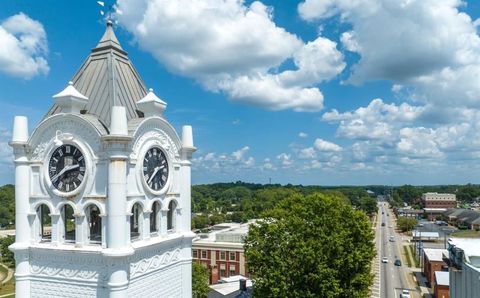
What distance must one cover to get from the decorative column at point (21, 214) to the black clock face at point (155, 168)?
14.2 feet

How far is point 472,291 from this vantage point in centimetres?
1121

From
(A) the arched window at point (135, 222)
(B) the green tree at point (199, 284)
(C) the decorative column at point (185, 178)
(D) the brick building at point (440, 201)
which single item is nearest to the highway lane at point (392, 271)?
(B) the green tree at point (199, 284)

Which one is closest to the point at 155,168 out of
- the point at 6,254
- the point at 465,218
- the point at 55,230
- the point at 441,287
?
the point at 55,230

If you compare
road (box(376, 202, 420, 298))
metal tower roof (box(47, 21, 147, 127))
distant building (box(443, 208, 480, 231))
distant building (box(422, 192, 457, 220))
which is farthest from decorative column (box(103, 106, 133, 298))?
distant building (box(422, 192, 457, 220))

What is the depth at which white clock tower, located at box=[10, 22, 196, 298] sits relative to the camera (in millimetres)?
13484

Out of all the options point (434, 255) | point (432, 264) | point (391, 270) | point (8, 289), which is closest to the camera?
point (432, 264)

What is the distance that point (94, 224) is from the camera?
51.3 ft

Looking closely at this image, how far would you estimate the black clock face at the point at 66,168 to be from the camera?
556 inches

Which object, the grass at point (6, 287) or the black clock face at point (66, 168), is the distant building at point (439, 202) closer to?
the grass at point (6, 287)

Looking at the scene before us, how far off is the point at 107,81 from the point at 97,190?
4.39m

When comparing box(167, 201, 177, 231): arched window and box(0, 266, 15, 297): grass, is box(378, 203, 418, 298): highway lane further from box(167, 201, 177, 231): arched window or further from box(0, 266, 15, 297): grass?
box(0, 266, 15, 297): grass

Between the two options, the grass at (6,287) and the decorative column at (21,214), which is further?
the grass at (6,287)

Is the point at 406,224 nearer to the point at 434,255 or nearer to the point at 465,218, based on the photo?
the point at 465,218

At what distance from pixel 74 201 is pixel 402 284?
213ft
